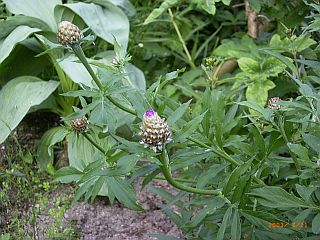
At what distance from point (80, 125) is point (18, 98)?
140cm

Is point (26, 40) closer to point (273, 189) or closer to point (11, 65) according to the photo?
point (11, 65)

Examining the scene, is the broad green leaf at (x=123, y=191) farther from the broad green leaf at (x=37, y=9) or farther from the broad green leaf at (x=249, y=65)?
the broad green leaf at (x=37, y=9)

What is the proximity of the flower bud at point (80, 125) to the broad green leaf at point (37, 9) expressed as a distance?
5.13 feet

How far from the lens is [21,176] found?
9.16 ft

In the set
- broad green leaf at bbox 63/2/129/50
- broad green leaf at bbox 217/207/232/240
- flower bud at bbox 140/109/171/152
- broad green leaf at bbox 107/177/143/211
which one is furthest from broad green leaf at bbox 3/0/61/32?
flower bud at bbox 140/109/171/152

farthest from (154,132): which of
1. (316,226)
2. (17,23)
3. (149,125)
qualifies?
(17,23)

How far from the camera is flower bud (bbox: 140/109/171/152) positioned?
1.43 meters

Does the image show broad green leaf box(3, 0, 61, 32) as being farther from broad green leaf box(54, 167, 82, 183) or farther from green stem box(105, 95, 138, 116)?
green stem box(105, 95, 138, 116)

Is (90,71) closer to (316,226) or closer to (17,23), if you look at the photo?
(316,226)

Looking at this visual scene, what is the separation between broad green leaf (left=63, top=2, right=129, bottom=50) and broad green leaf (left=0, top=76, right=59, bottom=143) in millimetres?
338

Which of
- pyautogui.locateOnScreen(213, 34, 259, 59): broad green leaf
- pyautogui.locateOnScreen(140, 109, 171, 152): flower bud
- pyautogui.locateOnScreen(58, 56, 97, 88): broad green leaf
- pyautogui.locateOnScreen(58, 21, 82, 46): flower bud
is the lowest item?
pyautogui.locateOnScreen(213, 34, 259, 59): broad green leaf

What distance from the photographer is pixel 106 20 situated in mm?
3352

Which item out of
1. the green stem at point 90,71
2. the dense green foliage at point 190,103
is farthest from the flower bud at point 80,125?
the green stem at point 90,71

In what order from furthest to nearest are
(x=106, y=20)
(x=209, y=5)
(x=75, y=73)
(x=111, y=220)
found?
1. (x=106, y=20)
2. (x=75, y=73)
3. (x=111, y=220)
4. (x=209, y=5)
